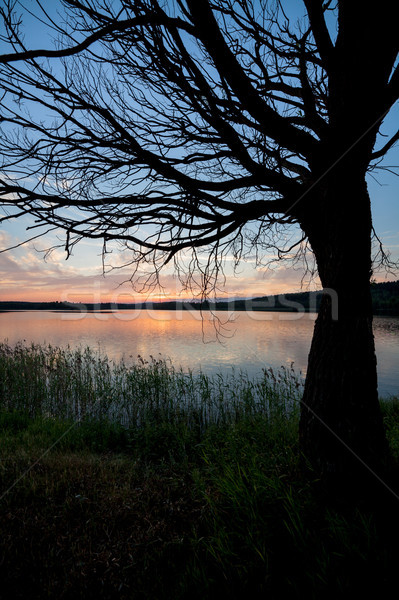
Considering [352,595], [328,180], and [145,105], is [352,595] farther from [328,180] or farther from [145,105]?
[145,105]

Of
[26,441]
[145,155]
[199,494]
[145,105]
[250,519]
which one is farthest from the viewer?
[26,441]

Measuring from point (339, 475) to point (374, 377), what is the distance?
1.05 m

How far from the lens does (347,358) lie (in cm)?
305

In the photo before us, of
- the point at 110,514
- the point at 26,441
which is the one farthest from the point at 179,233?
the point at 26,441

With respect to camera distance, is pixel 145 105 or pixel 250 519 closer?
pixel 250 519

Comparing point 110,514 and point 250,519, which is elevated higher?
point 250,519

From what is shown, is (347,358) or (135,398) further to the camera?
(135,398)

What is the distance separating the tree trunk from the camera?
119 inches

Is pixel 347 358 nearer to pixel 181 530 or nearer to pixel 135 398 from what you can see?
pixel 181 530

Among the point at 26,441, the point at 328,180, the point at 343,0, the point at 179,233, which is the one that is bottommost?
the point at 26,441

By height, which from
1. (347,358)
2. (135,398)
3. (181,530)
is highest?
(347,358)

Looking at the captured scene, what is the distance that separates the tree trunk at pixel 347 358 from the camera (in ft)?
9.93

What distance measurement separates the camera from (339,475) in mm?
2986

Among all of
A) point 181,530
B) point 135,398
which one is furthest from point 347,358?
point 135,398
